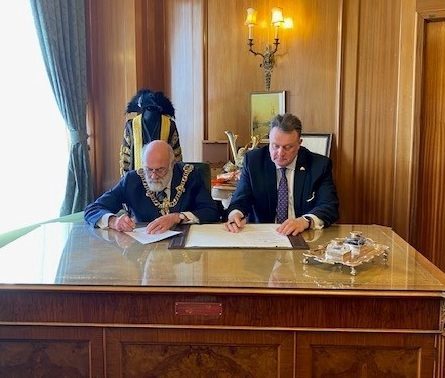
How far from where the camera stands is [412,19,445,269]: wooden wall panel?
12.6 ft

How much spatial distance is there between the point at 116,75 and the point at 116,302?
119 inches

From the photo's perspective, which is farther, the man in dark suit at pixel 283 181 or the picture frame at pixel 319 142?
the picture frame at pixel 319 142

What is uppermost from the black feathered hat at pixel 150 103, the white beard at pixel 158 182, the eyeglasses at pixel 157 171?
the black feathered hat at pixel 150 103

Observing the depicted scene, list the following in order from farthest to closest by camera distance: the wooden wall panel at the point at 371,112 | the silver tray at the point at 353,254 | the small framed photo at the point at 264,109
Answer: the small framed photo at the point at 264,109
the wooden wall panel at the point at 371,112
the silver tray at the point at 353,254

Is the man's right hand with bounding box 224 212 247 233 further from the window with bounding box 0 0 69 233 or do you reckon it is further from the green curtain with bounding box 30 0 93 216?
the green curtain with bounding box 30 0 93 216

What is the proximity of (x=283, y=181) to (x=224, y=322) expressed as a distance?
1.21 metres

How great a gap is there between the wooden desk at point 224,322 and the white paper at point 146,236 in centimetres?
38

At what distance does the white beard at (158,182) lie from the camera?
96.3 inches

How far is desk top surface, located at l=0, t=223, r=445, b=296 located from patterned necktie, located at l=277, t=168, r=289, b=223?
0.57 meters

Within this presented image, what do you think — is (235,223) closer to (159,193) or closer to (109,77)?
(159,193)

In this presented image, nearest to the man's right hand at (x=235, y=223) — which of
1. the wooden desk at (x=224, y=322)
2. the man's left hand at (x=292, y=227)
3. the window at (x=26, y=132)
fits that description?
the man's left hand at (x=292, y=227)

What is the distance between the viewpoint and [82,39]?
13.2ft

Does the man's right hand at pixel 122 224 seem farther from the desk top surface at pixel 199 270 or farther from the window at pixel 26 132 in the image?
the window at pixel 26 132

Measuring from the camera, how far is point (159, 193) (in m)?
2.51
